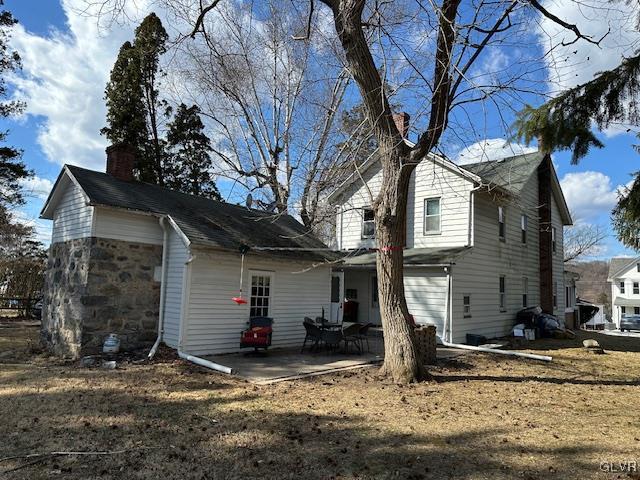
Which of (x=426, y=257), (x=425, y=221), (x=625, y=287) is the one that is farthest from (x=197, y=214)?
(x=625, y=287)

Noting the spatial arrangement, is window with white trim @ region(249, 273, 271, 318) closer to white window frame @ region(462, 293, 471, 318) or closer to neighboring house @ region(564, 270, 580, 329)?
white window frame @ region(462, 293, 471, 318)

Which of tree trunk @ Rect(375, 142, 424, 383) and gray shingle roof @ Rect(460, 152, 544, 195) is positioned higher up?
gray shingle roof @ Rect(460, 152, 544, 195)

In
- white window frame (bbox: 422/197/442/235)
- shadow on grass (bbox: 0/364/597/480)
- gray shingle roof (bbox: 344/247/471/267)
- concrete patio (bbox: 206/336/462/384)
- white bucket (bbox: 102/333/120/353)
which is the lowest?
shadow on grass (bbox: 0/364/597/480)

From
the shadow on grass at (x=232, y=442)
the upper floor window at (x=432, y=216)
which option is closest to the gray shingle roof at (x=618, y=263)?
the upper floor window at (x=432, y=216)

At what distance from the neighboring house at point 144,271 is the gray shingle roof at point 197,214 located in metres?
0.04

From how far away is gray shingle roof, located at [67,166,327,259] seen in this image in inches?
416

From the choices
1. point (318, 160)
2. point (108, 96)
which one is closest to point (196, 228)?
point (318, 160)

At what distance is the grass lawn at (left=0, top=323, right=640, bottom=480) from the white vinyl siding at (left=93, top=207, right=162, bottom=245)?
3041mm

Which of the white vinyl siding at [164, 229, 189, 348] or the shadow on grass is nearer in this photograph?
the shadow on grass

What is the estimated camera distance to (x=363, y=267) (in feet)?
53.6

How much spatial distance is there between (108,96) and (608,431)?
25526mm

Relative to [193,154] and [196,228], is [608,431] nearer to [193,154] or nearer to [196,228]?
[196,228]

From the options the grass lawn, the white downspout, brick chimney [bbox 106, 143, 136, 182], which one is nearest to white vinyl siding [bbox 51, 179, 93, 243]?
brick chimney [bbox 106, 143, 136, 182]

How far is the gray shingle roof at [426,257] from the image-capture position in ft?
47.6
